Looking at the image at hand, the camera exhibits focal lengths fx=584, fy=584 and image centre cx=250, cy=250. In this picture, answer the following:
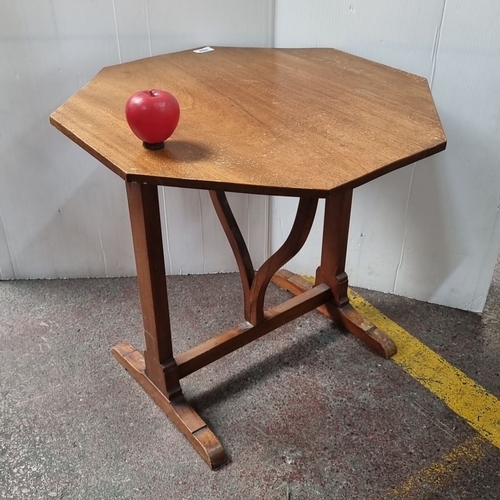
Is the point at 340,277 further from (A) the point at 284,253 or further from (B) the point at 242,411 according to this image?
(B) the point at 242,411

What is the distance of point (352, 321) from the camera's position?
1.99 m

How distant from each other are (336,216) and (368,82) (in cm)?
45

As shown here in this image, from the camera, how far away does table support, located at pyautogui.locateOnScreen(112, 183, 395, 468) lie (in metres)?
1.46

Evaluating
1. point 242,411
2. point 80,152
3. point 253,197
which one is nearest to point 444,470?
point 242,411

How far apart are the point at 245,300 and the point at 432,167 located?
2.46 ft

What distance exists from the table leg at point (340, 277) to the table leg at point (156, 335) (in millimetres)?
630

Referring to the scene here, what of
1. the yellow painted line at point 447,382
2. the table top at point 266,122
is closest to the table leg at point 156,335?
the table top at point 266,122

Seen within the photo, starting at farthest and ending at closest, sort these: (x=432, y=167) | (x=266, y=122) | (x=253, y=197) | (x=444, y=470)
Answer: (x=253, y=197)
(x=432, y=167)
(x=444, y=470)
(x=266, y=122)

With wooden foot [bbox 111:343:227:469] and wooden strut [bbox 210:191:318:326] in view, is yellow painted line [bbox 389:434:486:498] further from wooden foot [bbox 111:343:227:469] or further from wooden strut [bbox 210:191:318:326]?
wooden strut [bbox 210:191:318:326]

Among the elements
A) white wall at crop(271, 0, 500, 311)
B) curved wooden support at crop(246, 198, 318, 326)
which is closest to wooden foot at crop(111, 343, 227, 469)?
curved wooden support at crop(246, 198, 318, 326)

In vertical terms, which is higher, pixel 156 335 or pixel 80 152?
pixel 80 152

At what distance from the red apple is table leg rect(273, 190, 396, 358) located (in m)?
0.79

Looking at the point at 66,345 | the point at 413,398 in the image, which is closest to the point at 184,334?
the point at 66,345

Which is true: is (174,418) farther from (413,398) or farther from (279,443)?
(413,398)
